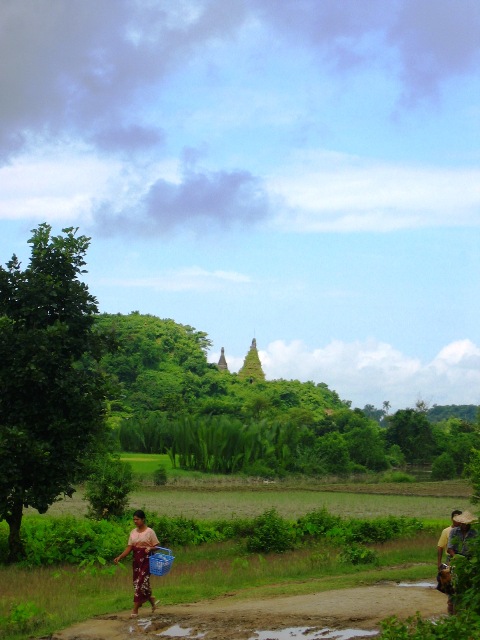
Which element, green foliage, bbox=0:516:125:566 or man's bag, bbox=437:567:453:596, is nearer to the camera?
man's bag, bbox=437:567:453:596

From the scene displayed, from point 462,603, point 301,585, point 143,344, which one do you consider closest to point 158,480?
point 301,585

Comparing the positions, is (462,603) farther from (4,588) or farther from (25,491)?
(25,491)

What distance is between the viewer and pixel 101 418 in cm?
1620

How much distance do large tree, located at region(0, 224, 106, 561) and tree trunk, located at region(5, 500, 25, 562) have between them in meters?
0.02

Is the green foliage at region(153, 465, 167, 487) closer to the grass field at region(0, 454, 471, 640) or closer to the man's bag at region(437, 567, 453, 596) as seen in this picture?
the grass field at region(0, 454, 471, 640)

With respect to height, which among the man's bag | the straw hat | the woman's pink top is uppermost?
the straw hat

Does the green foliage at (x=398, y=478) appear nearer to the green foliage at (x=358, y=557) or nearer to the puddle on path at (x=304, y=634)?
the green foliage at (x=358, y=557)

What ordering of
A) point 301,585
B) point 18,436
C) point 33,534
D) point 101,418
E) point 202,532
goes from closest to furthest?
1. point 301,585
2. point 18,436
3. point 101,418
4. point 33,534
5. point 202,532

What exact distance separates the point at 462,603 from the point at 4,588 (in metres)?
7.91

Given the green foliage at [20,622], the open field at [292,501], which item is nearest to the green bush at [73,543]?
the green foliage at [20,622]

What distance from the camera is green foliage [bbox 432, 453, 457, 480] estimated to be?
51.3m

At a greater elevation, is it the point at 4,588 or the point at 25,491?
the point at 25,491

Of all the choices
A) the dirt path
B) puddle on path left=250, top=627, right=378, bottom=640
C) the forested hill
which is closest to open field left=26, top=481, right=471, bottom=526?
the dirt path

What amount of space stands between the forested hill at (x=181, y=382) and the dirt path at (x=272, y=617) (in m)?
65.5
